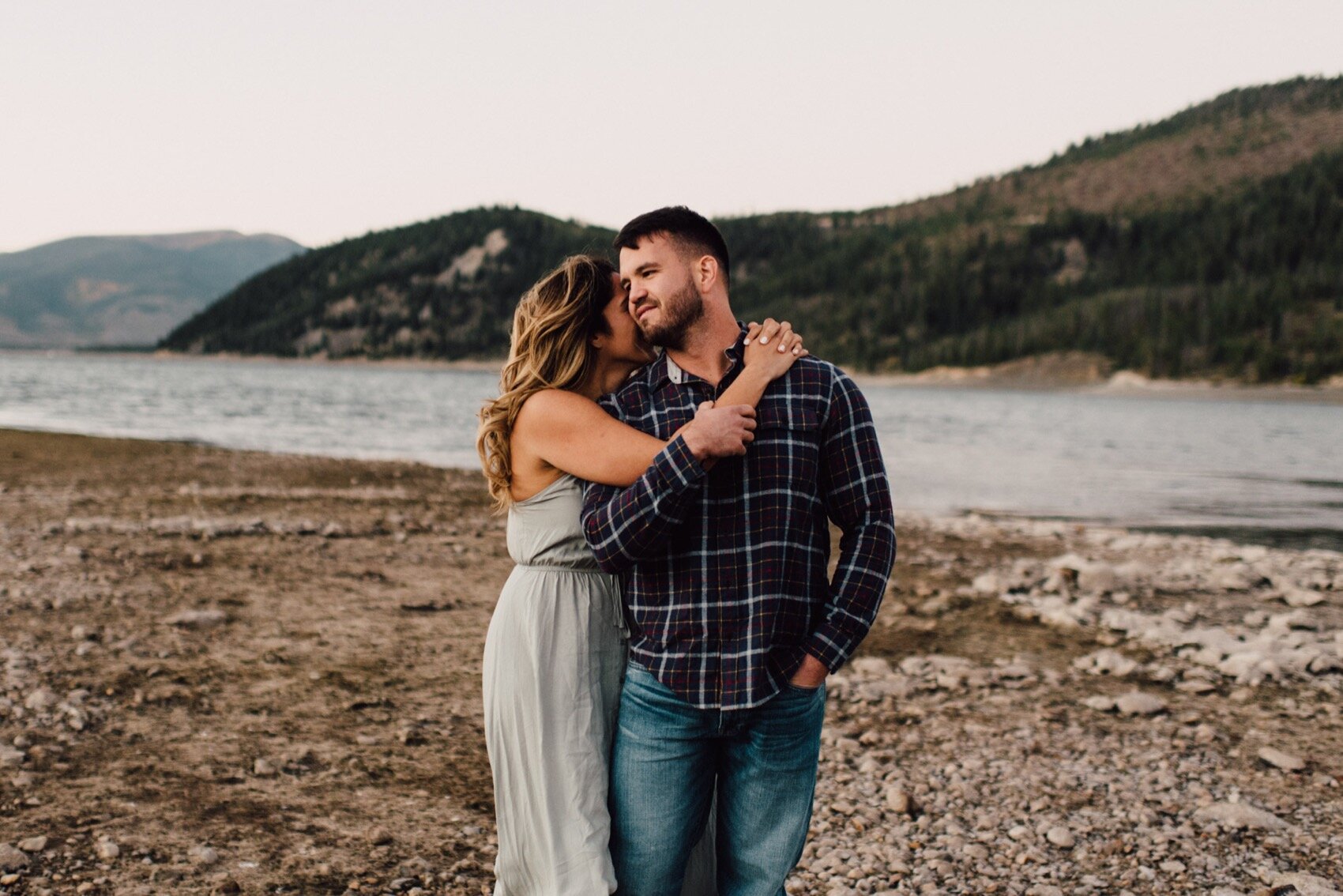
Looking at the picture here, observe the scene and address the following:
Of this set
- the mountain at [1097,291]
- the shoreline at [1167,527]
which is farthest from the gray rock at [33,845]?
the mountain at [1097,291]

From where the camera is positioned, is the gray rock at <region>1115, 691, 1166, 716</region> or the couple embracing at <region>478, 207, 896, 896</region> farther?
the gray rock at <region>1115, 691, 1166, 716</region>

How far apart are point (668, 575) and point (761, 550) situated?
27 cm

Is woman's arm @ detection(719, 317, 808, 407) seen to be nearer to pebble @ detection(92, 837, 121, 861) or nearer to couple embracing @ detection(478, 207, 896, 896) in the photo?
couple embracing @ detection(478, 207, 896, 896)

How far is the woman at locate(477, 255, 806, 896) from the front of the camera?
2828 millimetres

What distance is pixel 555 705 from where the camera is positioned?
2.89m

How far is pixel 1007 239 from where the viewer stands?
179625 mm

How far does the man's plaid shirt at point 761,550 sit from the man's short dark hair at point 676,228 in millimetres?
403

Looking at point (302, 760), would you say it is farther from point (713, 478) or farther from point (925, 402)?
point (925, 402)

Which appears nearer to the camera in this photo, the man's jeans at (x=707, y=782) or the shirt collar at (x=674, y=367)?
the man's jeans at (x=707, y=782)

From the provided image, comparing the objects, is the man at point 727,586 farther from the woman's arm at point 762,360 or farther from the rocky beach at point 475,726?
the rocky beach at point 475,726

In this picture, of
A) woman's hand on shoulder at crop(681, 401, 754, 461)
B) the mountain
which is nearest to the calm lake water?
woman's hand on shoulder at crop(681, 401, 754, 461)

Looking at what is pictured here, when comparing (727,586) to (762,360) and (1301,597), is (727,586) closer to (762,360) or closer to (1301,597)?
(762,360)

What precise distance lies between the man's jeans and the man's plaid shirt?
99mm

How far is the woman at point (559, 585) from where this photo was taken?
2.83m
